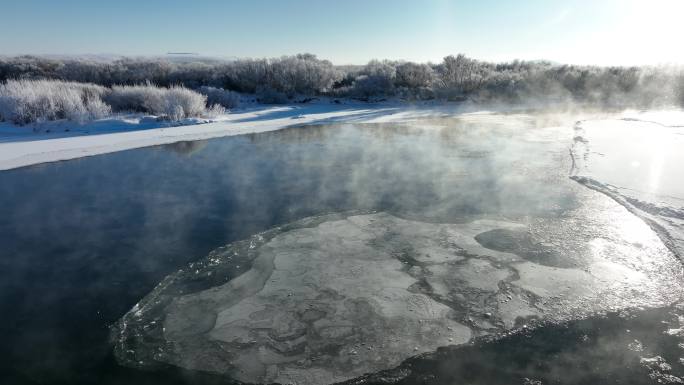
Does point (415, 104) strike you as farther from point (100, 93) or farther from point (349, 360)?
point (349, 360)

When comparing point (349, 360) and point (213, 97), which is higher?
point (213, 97)

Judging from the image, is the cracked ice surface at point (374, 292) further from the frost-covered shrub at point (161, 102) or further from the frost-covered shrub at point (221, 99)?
the frost-covered shrub at point (221, 99)

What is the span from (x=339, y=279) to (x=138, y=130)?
10081mm

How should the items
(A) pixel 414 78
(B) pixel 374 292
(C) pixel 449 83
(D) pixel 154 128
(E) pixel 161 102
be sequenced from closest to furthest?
1. (B) pixel 374 292
2. (D) pixel 154 128
3. (E) pixel 161 102
4. (C) pixel 449 83
5. (A) pixel 414 78

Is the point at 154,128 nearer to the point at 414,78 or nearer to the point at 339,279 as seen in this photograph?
the point at 339,279

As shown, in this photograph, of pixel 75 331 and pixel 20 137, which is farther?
pixel 20 137

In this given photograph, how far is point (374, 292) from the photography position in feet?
12.3

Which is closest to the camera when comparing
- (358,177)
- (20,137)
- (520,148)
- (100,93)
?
(358,177)

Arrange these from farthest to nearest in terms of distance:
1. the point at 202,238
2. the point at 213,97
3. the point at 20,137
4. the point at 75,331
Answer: the point at 213,97
the point at 20,137
the point at 202,238
the point at 75,331

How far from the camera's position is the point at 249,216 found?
550cm

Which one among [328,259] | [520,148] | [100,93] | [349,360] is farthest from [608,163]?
[100,93]

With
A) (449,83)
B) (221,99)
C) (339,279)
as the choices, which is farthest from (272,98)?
(339,279)

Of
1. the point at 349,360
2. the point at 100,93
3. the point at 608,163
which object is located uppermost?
the point at 100,93

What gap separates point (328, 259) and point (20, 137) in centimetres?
1017
